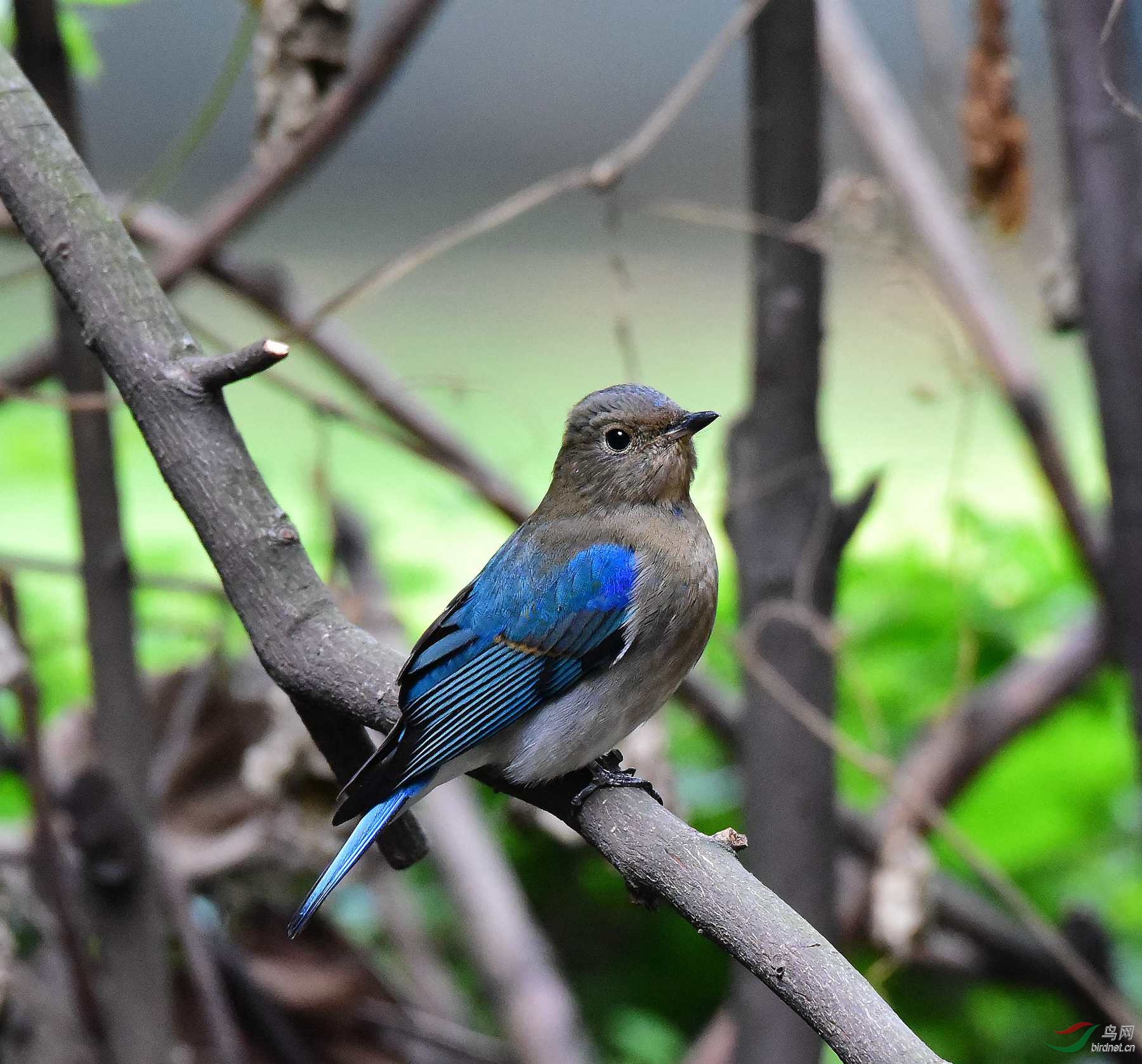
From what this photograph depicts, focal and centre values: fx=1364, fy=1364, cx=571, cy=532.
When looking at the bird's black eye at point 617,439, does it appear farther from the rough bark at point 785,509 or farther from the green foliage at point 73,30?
the green foliage at point 73,30

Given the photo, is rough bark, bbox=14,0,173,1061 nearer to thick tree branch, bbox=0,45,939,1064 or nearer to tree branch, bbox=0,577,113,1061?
tree branch, bbox=0,577,113,1061

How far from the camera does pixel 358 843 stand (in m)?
1.47

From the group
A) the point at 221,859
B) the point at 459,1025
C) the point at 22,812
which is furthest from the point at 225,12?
the point at 459,1025

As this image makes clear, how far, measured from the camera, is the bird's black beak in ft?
5.47

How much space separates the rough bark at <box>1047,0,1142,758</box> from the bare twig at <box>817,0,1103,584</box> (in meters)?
0.69

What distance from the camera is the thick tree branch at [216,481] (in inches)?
54.2

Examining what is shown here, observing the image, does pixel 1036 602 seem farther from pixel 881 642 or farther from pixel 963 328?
pixel 963 328

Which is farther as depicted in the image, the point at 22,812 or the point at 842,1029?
the point at 22,812

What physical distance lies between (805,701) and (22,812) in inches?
85.0

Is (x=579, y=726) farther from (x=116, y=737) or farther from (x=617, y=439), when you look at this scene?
(x=116, y=737)

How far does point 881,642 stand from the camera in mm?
3457

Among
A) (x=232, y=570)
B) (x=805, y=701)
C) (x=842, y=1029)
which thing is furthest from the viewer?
(x=805, y=701)

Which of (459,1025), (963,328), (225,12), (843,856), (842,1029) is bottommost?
(459,1025)

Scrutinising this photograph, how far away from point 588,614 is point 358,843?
0.40 meters
